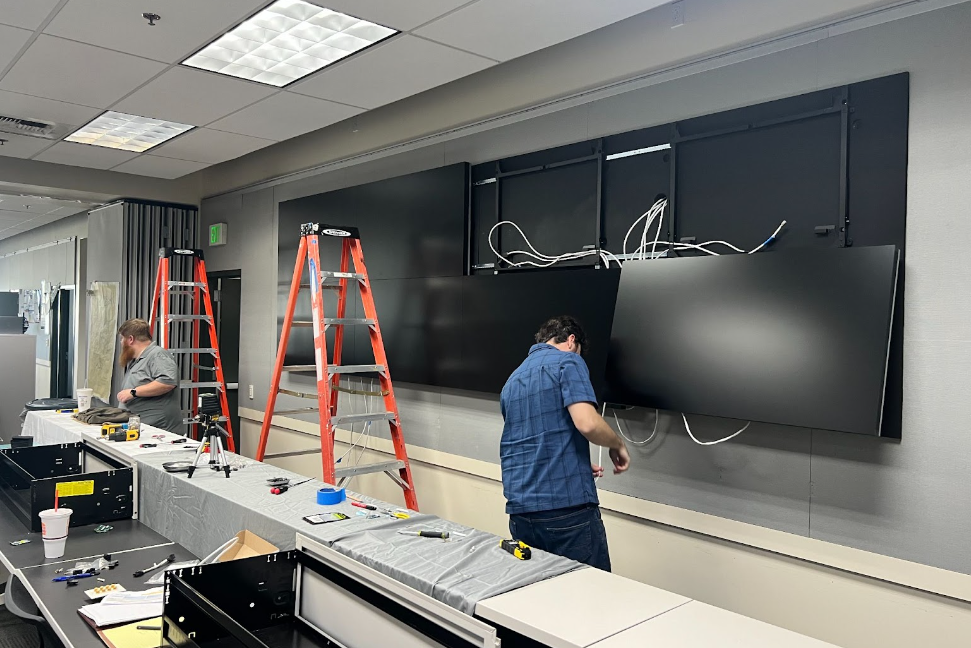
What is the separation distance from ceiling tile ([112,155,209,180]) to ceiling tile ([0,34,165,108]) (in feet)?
4.69

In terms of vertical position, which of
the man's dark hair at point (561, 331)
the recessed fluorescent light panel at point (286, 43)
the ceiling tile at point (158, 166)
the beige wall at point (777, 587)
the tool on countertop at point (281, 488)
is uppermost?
the recessed fluorescent light panel at point (286, 43)

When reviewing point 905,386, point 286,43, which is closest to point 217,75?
point 286,43

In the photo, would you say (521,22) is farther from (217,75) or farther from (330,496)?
(330,496)

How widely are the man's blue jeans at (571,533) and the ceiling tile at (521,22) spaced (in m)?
1.81

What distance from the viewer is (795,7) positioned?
2457 millimetres

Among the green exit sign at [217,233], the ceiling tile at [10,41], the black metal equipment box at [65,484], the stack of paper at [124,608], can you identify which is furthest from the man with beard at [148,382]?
the stack of paper at [124,608]

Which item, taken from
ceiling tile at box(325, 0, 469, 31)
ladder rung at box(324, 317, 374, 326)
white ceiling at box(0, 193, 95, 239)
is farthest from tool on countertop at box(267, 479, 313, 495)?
white ceiling at box(0, 193, 95, 239)

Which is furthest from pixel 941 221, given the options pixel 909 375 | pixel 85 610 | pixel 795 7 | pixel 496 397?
pixel 85 610

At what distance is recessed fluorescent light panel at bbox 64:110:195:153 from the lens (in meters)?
4.20

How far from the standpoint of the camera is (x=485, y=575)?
1.45m

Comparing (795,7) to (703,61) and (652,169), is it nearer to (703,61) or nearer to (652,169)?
(703,61)

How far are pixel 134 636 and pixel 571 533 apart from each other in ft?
4.60

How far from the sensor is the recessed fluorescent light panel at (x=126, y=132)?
165 inches

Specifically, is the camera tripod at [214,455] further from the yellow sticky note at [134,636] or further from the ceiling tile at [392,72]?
the ceiling tile at [392,72]
